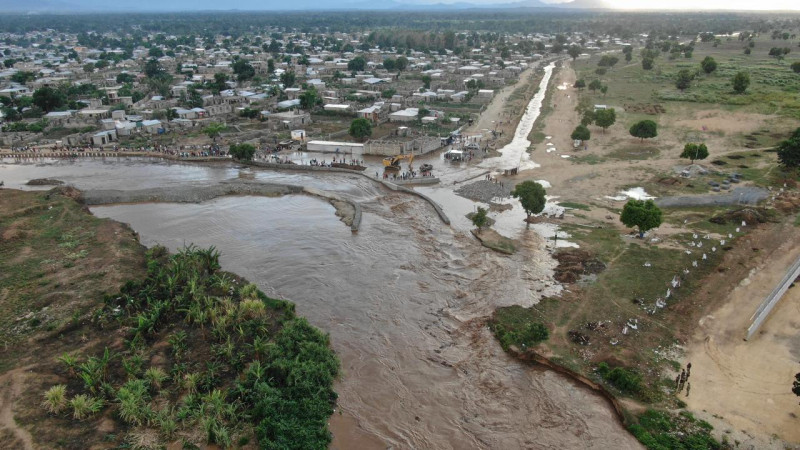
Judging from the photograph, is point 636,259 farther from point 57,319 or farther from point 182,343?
point 57,319

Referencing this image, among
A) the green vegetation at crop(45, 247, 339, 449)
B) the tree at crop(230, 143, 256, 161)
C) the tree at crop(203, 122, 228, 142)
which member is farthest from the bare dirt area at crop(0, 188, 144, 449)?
the tree at crop(203, 122, 228, 142)

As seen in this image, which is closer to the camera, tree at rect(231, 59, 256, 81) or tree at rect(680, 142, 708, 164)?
tree at rect(680, 142, 708, 164)

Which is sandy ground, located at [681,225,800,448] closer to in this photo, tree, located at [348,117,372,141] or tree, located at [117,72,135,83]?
tree, located at [348,117,372,141]

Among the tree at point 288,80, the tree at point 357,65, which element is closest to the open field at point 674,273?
the tree at point 288,80

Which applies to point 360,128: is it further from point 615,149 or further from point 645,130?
point 645,130

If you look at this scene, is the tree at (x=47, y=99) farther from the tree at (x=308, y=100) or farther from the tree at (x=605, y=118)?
the tree at (x=605, y=118)

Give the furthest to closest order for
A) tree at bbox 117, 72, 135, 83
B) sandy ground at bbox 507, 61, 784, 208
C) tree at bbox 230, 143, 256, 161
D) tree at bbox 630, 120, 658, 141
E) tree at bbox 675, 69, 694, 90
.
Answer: tree at bbox 117, 72, 135, 83 < tree at bbox 675, 69, 694, 90 < tree at bbox 630, 120, 658, 141 < tree at bbox 230, 143, 256, 161 < sandy ground at bbox 507, 61, 784, 208
